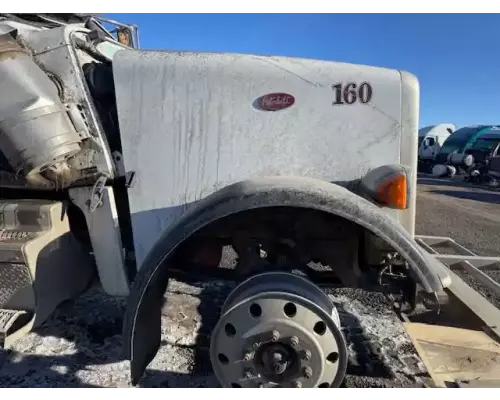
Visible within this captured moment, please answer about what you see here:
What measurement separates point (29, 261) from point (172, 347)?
135cm

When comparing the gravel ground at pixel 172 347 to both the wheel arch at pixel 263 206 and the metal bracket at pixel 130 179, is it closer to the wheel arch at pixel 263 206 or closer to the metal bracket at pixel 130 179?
the wheel arch at pixel 263 206

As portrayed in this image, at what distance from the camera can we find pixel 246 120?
2.60 meters

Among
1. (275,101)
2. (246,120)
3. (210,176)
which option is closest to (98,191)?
(210,176)

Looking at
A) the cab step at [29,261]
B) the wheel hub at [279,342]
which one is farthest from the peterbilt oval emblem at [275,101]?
the cab step at [29,261]

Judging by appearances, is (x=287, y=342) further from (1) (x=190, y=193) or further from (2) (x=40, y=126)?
(2) (x=40, y=126)

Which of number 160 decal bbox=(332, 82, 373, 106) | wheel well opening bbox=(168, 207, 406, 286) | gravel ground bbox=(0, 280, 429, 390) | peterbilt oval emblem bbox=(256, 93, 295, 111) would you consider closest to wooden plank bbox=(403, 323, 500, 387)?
gravel ground bbox=(0, 280, 429, 390)

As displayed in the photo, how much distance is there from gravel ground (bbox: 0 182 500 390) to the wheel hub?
2.74 feet

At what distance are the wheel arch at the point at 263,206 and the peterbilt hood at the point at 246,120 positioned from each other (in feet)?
0.73

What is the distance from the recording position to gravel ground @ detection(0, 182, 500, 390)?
3.13m

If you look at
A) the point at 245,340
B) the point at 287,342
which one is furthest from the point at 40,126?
the point at 287,342

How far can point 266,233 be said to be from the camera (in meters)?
2.67

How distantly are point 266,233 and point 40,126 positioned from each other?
4.49 feet

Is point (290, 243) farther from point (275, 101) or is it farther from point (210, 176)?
point (275, 101)

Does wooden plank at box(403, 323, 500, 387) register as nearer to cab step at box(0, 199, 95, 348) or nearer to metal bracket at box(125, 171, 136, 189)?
metal bracket at box(125, 171, 136, 189)
